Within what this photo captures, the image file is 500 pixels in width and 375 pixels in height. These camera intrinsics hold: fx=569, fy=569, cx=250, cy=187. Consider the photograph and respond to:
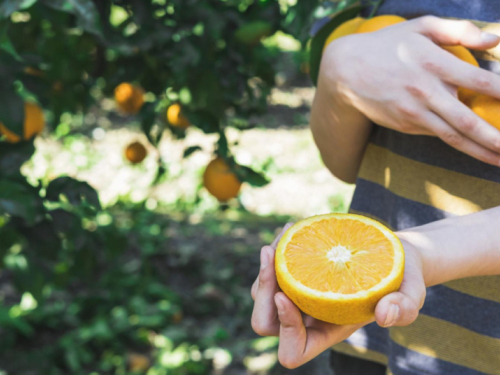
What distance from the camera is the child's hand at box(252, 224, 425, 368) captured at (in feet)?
1.97

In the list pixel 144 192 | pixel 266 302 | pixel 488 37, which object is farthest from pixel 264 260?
pixel 144 192

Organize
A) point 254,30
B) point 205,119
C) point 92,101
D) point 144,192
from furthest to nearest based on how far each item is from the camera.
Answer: point 144,192 < point 92,101 < point 205,119 < point 254,30

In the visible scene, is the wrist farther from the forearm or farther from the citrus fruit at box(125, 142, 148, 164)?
the citrus fruit at box(125, 142, 148, 164)

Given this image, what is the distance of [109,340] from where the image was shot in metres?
2.36

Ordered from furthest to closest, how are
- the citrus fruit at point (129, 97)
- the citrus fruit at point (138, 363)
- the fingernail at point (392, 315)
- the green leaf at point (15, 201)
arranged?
the citrus fruit at point (129, 97) < the citrus fruit at point (138, 363) < the green leaf at point (15, 201) < the fingernail at point (392, 315)

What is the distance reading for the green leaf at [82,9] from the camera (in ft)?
3.42

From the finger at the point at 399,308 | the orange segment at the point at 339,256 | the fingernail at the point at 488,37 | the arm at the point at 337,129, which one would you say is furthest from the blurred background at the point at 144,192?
the finger at the point at 399,308

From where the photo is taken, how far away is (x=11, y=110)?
1.19m

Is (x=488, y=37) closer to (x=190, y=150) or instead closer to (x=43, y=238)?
(x=43, y=238)

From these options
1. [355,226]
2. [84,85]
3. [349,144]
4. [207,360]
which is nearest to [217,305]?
[207,360]

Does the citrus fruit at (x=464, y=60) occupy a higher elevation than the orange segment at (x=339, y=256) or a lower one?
higher

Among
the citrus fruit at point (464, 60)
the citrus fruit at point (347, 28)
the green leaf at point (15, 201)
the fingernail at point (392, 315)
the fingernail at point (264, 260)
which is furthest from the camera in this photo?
the green leaf at point (15, 201)

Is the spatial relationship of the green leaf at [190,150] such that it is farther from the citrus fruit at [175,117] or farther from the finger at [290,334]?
the finger at [290,334]

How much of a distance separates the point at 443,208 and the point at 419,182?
0.06 meters
